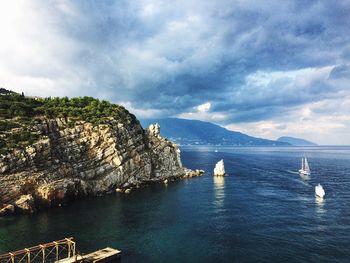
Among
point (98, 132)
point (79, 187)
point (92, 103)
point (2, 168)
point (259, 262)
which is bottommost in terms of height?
point (259, 262)

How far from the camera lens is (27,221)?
76.2 m

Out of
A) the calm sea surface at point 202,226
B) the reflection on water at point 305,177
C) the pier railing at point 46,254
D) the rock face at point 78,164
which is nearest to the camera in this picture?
the pier railing at point 46,254

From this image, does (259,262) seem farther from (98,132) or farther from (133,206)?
(98,132)

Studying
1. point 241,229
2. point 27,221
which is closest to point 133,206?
point 27,221

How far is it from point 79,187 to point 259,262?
70.4 m

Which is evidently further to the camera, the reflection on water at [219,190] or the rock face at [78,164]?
the reflection on water at [219,190]

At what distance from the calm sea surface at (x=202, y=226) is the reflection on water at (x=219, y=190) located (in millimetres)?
957

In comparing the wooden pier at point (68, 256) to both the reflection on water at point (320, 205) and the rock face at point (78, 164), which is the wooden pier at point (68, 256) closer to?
the rock face at point (78, 164)

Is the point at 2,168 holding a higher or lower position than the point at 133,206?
higher

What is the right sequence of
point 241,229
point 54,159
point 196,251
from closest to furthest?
point 196,251
point 241,229
point 54,159

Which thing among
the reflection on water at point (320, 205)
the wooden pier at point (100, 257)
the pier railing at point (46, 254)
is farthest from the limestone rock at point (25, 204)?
the reflection on water at point (320, 205)

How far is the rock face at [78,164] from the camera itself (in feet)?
291

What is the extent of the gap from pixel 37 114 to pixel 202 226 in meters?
82.3

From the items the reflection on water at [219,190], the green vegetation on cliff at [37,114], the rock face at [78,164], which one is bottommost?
the reflection on water at [219,190]
